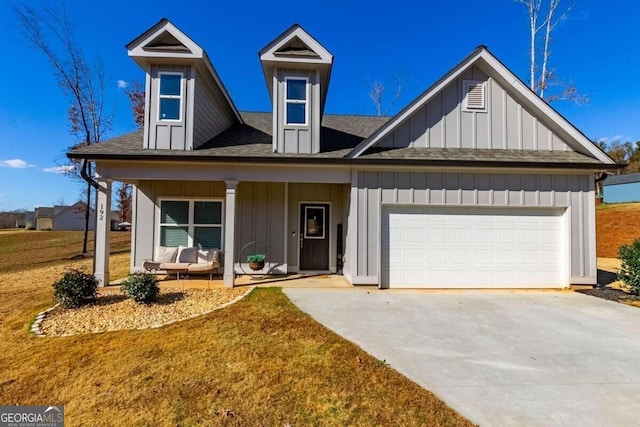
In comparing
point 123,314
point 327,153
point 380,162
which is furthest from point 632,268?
point 123,314

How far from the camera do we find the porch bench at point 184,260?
845cm

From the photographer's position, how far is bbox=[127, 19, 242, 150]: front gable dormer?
26.5 ft

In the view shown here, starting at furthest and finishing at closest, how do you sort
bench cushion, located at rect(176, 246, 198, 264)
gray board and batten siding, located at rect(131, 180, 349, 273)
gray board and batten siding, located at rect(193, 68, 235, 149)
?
gray board and batten siding, located at rect(131, 180, 349, 273) → bench cushion, located at rect(176, 246, 198, 264) → gray board and batten siding, located at rect(193, 68, 235, 149)

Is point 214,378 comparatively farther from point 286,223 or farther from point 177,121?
point 177,121

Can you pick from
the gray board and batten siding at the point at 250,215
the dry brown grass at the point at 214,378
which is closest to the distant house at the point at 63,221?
the gray board and batten siding at the point at 250,215

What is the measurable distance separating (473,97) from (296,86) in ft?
15.4

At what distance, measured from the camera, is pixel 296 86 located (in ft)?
28.4

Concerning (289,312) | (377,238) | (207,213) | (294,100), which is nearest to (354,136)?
(294,100)

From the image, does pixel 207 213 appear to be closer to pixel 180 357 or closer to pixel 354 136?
pixel 354 136

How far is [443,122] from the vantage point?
8.42 m

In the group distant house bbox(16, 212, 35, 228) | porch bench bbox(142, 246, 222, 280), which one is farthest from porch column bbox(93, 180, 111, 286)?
distant house bbox(16, 212, 35, 228)

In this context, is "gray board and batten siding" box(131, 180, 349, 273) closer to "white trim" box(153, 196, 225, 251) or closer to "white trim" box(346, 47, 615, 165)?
"white trim" box(153, 196, 225, 251)

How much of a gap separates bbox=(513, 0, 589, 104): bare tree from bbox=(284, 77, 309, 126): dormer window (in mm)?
14613

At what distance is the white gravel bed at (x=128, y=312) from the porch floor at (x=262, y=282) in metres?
0.72
